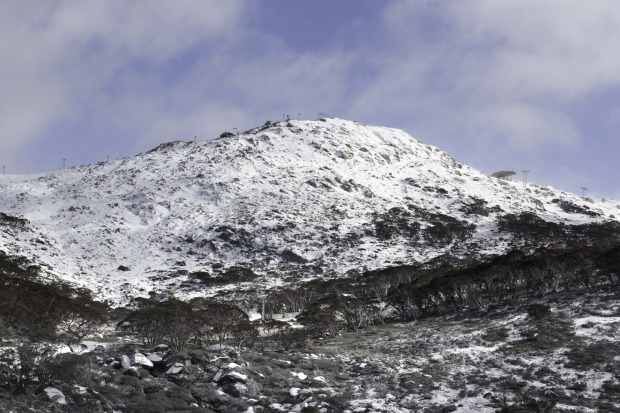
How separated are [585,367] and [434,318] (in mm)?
15628

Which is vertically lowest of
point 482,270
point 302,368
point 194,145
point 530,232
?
point 302,368

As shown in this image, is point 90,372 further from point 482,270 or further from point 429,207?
point 429,207

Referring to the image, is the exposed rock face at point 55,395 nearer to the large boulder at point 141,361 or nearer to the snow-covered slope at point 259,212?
the large boulder at point 141,361

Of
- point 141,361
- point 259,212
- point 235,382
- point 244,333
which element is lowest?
point 235,382

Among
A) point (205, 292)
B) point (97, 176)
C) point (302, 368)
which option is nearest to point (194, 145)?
point (97, 176)

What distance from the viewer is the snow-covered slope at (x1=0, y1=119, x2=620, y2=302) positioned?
219 feet

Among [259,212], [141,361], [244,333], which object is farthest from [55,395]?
[259,212]

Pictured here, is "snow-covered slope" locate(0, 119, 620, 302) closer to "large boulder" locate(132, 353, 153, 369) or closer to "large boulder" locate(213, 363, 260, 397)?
"large boulder" locate(132, 353, 153, 369)

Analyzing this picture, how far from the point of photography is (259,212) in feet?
279

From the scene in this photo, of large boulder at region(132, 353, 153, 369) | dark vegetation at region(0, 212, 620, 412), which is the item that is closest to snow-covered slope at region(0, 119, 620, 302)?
dark vegetation at region(0, 212, 620, 412)

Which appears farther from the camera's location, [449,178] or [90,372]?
[449,178]

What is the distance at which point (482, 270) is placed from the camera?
39.7 meters

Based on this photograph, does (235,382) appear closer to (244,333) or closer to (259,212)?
(244,333)

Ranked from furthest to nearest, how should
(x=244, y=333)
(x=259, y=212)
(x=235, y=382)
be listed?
(x=259, y=212) → (x=244, y=333) → (x=235, y=382)
